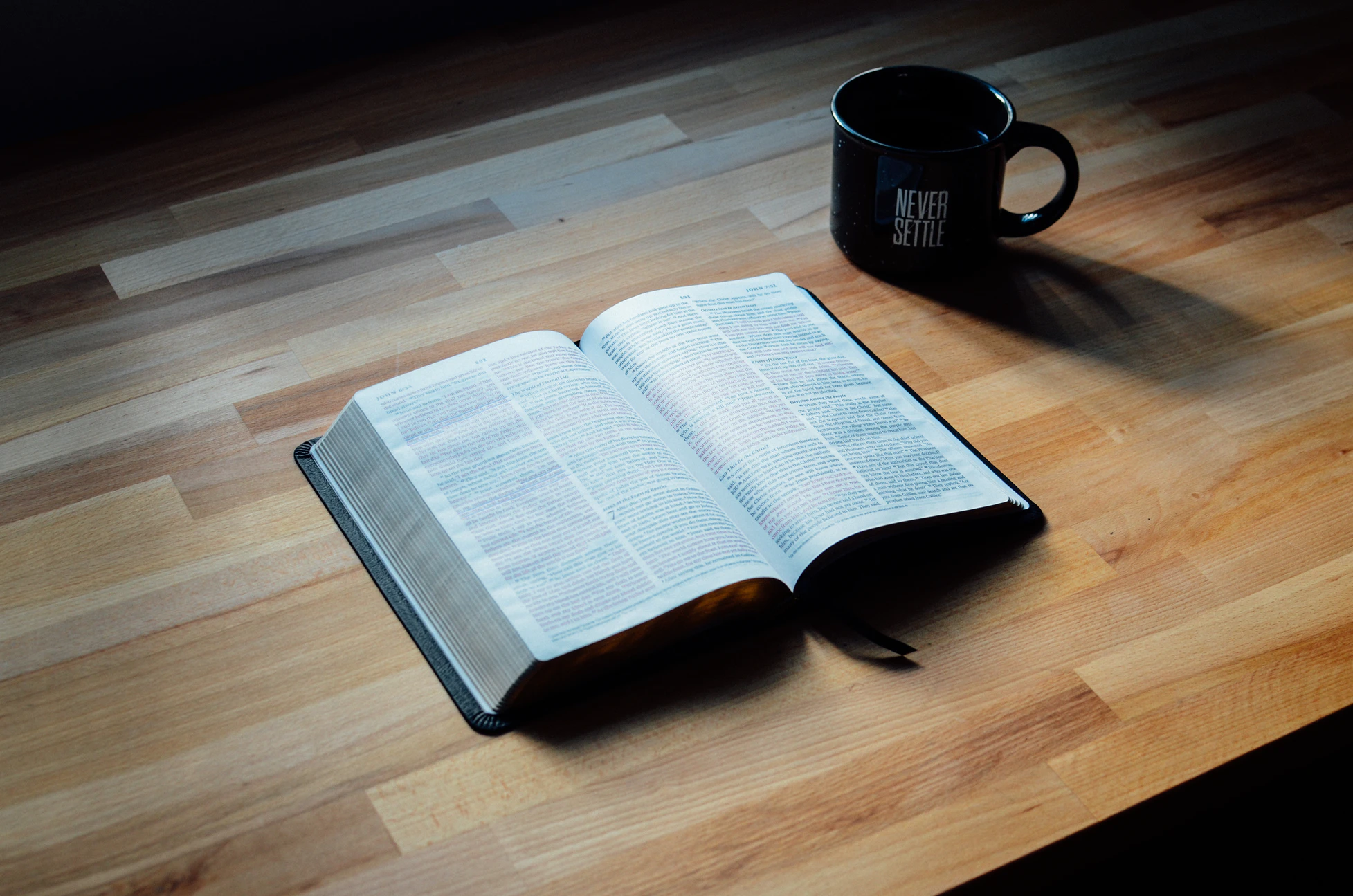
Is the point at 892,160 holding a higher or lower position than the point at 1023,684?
A: higher

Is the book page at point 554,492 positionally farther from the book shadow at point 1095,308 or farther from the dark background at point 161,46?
the dark background at point 161,46

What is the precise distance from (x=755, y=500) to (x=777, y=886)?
210 mm

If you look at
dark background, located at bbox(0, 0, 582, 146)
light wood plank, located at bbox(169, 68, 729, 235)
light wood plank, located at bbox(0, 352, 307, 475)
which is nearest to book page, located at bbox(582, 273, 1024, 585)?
light wood plank, located at bbox(0, 352, 307, 475)

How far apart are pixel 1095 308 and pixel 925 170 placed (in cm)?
17

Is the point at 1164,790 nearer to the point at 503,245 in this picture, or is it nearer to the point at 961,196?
the point at 961,196

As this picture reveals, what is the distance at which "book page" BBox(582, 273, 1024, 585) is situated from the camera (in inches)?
25.5

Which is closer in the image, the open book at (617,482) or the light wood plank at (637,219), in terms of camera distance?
the open book at (617,482)

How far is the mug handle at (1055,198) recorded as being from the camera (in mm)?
808

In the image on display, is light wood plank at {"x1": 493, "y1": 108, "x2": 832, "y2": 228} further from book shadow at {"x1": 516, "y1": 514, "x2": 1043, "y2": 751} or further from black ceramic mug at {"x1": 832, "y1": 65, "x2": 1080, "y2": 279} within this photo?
book shadow at {"x1": 516, "y1": 514, "x2": 1043, "y2": 751}

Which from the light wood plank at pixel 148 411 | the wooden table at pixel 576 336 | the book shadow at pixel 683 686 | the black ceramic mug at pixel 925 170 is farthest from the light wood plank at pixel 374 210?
the book shadow at pixel 683 686

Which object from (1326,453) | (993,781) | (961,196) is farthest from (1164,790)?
(961,196)

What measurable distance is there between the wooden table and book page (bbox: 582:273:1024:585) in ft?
0.14

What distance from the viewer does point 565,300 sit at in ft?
2.84

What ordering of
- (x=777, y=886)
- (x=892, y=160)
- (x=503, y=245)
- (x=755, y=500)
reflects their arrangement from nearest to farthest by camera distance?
(x=777, y=886) → (x=755, y=500) → (x=892, y=160) → (x=503, y=245)
